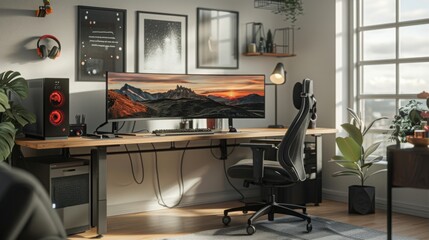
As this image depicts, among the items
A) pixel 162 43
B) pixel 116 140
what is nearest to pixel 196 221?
pixel 116 140

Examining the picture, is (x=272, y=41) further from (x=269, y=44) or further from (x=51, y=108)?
(x=51, y=108)

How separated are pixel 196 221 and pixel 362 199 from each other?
1.38m

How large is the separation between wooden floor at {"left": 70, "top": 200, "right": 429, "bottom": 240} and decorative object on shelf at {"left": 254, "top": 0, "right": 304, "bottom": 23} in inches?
72.8

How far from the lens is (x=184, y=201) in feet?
16.1

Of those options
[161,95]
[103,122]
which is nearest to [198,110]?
[161,95]

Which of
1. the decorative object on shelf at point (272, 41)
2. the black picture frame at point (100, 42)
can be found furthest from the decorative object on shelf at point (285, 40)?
the black picture frame at point (100, 42)

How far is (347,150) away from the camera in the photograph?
15.0ft

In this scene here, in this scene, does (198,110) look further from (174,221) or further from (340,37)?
(340,37)

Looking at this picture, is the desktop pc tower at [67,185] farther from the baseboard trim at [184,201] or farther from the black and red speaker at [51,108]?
the baseboard trim at [184,201]

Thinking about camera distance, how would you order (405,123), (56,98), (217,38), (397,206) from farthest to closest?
(217,38) < (397,206) < (405,123) < (56,98)

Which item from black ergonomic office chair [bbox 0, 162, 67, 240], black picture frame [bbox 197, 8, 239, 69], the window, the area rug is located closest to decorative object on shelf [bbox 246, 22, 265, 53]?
black picture frame [bbox 197, 8, 239, 69]

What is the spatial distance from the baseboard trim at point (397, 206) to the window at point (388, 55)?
0.65 meters

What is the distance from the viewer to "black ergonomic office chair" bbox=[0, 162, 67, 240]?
1.73ft

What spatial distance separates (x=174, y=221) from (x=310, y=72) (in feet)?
6.71
